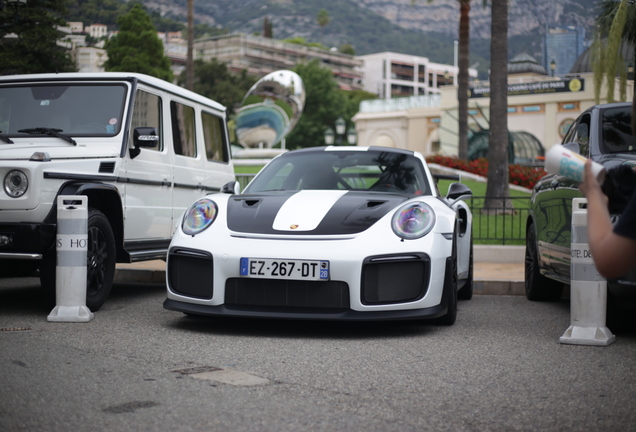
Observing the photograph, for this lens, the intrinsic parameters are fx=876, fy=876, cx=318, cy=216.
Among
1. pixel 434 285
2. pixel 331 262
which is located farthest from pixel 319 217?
pixel 434 285

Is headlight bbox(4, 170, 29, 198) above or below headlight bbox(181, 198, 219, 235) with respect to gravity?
above

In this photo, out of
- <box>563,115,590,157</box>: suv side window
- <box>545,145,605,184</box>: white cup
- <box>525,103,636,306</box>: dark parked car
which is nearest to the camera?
<box>545,145,605,184</box>: white cup

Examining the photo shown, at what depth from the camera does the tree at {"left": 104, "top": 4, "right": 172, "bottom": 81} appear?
59844 mm

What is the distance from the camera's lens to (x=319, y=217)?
20.1ft

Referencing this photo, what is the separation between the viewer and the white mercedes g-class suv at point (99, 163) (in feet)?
22.0

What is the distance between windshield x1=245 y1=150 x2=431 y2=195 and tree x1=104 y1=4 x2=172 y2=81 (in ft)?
174

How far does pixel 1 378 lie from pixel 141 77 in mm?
4435

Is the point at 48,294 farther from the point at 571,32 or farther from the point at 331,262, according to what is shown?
the point at 571,32

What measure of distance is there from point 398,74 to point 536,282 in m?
168

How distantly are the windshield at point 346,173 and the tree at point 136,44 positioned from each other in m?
53.2

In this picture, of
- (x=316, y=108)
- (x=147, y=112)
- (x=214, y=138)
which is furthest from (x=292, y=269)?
(x=316, y=108)

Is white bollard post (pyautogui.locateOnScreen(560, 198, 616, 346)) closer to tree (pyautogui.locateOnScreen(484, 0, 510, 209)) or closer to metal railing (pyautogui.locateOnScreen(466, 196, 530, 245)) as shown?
metal railing (pyautogui.locateOnScreen(466, 196, 530, 245))

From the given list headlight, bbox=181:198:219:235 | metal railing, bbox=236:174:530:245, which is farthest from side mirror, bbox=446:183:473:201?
metal railing, bbox=236:174:530:245

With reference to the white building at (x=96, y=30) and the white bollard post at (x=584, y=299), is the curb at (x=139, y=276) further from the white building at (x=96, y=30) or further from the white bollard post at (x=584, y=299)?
the white building at (x=96, y=30)
